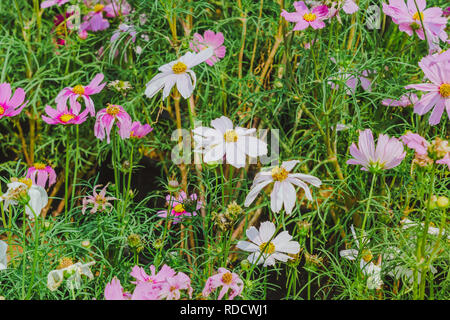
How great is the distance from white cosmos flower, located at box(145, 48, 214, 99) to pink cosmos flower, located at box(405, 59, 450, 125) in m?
0.40

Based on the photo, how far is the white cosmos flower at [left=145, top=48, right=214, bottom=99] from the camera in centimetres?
104

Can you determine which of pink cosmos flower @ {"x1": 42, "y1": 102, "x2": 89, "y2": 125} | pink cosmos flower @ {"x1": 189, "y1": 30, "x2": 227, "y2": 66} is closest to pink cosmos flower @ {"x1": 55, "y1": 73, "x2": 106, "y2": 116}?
pink cosmos flower @ {"x1": 42, "y1": 102, "x2": 89, "y2": 125}

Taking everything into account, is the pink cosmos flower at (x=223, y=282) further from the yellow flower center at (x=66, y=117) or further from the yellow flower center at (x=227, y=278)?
the yellow flower center at (x=66, y=117)

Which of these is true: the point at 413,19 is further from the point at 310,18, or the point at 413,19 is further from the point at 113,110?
the point at 113,110

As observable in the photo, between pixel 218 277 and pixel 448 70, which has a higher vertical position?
pixel 448 70

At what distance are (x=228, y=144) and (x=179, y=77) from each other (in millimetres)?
193

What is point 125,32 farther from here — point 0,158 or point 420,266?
point 420,266

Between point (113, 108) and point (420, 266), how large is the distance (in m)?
0.65

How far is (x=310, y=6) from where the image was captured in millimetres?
1329

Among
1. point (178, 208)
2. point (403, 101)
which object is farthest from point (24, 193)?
point (403, 101)

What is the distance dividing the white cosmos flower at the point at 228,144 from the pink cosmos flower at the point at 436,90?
29 cm

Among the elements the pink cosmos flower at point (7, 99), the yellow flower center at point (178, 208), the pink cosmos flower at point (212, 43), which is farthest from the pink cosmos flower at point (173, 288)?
the pink cosmos flower at point (212, 43)

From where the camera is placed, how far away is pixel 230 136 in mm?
975
